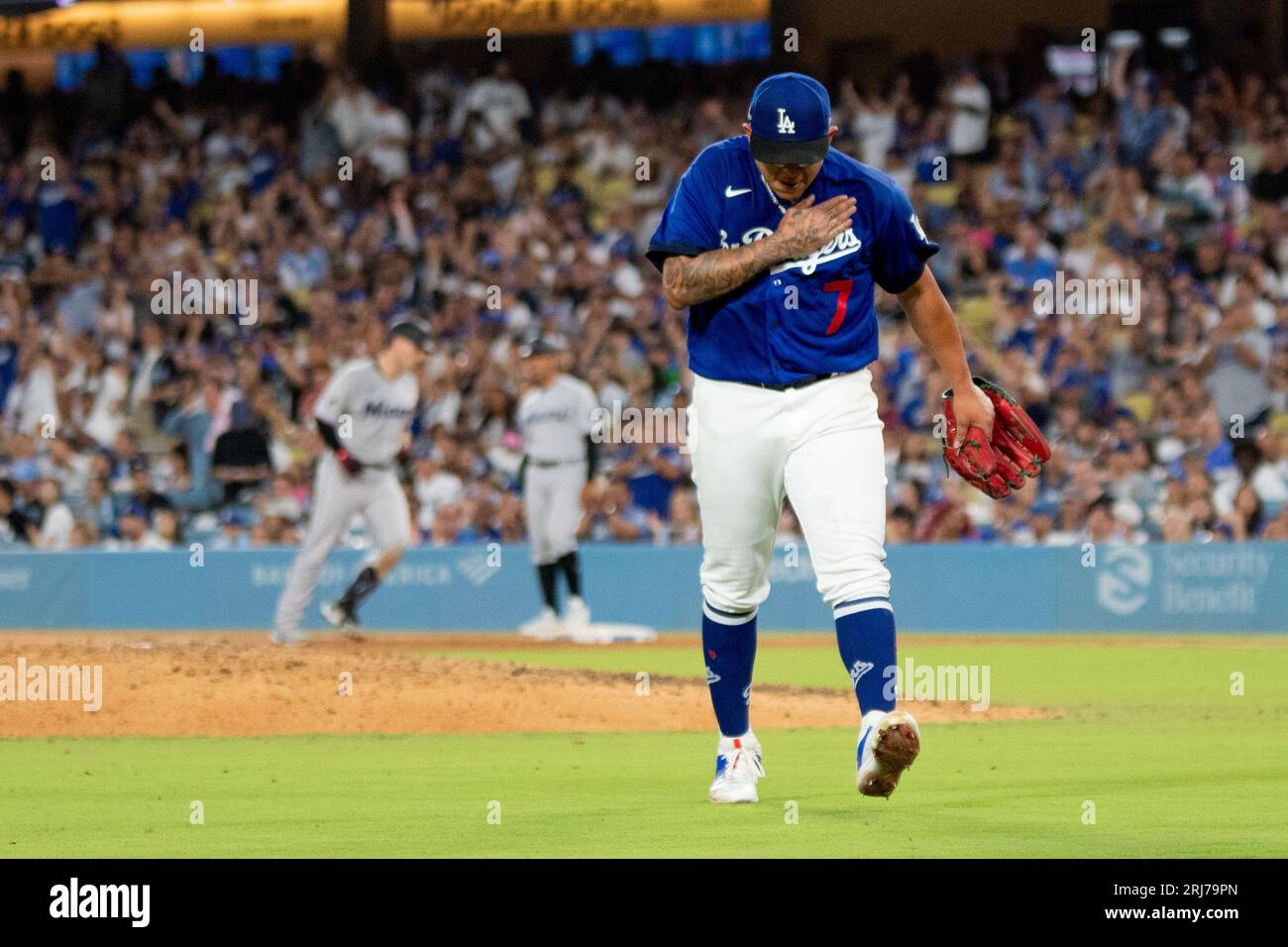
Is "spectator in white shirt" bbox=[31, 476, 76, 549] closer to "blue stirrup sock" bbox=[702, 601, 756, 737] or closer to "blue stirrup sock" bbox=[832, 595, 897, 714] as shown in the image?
"blue stirrup sock" bbox=[702, 601, 756, 737]

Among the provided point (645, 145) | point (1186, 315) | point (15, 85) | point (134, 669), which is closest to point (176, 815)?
point (134, 669)

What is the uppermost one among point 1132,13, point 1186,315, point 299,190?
point 1132,13

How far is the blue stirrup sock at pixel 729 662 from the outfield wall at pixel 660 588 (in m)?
10.5

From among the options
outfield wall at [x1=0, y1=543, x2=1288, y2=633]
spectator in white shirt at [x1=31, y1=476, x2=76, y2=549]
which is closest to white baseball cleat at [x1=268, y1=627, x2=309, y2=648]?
outfield wall at [x1=0, y1=543, x2=1288, y2=633]

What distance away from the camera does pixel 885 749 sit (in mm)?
5977

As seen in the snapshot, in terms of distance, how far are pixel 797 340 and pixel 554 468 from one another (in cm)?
1040

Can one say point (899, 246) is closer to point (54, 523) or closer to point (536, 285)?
point (54, 523)

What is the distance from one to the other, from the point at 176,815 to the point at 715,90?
1796 centimetres

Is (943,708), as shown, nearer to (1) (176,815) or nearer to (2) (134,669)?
(2) (134,669)

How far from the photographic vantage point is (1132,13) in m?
23.2

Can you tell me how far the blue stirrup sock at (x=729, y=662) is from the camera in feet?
22.9

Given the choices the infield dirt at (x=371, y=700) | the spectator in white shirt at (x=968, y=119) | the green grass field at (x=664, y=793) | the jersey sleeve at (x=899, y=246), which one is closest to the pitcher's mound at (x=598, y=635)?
the infield dirt at (x=371, y=700)

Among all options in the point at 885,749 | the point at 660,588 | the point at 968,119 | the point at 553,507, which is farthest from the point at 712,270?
the point at 968,119

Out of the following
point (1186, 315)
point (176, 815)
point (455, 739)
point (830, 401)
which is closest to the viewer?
point (830, 401)
